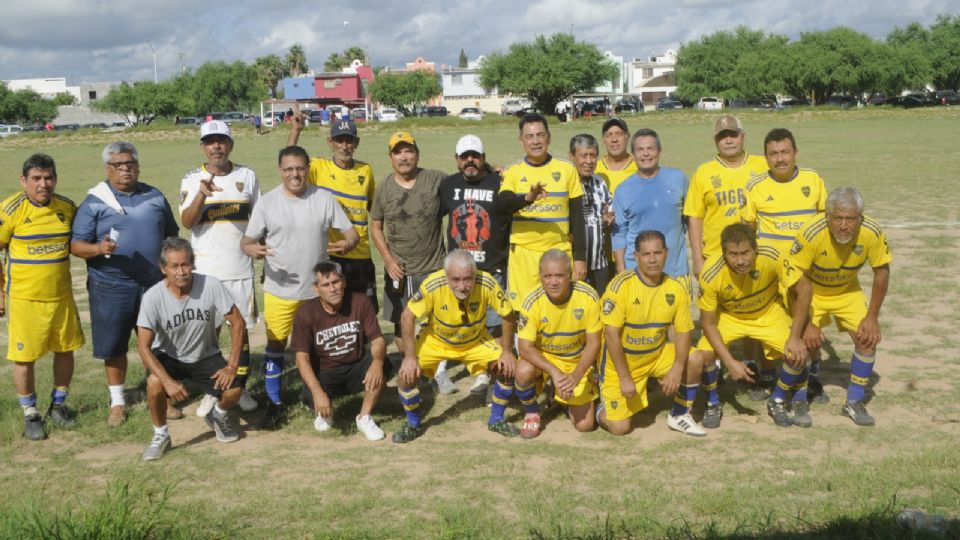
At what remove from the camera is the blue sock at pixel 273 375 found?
6238 mm

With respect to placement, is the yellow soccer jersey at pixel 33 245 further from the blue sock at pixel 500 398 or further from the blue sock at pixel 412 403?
the blue sock at pixel 500 398

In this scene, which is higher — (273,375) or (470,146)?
(470,146)

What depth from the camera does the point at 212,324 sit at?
5957 millimetres

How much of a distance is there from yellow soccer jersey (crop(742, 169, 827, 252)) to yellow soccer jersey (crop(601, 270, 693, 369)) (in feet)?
3.11

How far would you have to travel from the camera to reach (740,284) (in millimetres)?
6039

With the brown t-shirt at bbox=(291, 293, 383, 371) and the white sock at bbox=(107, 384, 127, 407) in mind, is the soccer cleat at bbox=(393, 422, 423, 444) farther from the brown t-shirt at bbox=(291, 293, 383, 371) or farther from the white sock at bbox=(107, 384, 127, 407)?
the white sock at bbox=(107, 384, 127, 407)

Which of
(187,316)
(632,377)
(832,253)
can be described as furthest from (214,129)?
(832,253)

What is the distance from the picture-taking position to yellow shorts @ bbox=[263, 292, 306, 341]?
6281 mm

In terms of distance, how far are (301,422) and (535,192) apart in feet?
8.14

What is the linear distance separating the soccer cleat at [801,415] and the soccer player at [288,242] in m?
3.52

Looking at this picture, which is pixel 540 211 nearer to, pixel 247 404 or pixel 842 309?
pixel 842 309

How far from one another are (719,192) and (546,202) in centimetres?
140

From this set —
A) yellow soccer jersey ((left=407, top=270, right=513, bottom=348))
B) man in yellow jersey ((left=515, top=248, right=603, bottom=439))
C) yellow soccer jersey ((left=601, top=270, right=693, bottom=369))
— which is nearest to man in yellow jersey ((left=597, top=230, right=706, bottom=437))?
yellow soccer jersey ((left=601, top=270, right=693, bottom=369))

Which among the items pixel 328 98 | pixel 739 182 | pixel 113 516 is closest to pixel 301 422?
pixel 113 516
